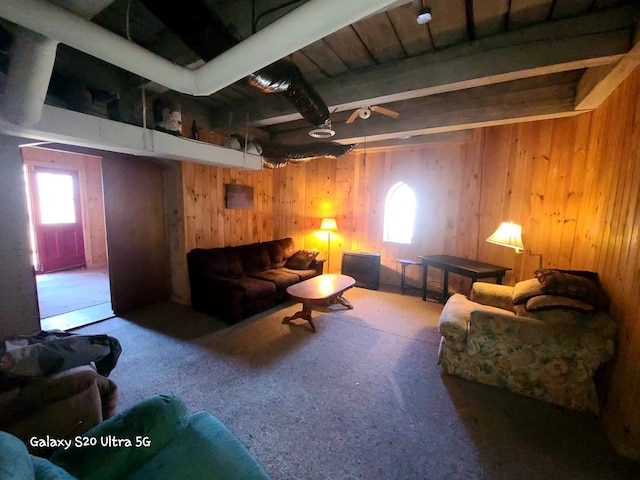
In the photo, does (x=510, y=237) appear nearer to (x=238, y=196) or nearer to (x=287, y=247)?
(x=287, y=247)

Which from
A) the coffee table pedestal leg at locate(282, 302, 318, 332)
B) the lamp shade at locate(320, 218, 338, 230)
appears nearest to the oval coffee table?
the coffee table pedestal leg at locate(282, 302, 318, 332)

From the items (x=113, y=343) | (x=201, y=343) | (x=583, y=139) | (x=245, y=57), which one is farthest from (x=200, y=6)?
(x=583, y=139)

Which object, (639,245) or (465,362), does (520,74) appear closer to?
(639,245)

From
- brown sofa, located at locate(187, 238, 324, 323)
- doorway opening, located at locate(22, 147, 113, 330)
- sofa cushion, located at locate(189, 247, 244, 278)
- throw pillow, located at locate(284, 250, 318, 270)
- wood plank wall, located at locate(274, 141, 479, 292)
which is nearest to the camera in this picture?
brown sofa, located at locate(187, 238, 324, 323)

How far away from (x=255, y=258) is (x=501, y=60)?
375 centimetres

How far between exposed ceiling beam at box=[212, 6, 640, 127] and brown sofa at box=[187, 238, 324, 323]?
7.90ft

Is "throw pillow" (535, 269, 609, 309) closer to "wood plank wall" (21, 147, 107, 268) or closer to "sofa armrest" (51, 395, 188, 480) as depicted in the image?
"sofa armrest" (51, 395, 188, 480)

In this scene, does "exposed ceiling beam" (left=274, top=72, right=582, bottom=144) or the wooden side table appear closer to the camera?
"exposed ceiling beam" (left=274, top=72, right=582, bottom=144)

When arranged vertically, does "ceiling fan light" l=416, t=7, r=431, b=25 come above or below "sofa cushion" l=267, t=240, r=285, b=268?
above

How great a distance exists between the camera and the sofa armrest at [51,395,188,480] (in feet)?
3.03

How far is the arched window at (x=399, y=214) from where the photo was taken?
475 centimetres

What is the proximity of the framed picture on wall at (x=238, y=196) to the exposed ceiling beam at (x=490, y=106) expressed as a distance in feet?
7.79

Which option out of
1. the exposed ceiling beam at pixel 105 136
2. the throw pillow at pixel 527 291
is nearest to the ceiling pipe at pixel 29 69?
the exposed ceiling beam at pixel 105 136

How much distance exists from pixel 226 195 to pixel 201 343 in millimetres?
2307
